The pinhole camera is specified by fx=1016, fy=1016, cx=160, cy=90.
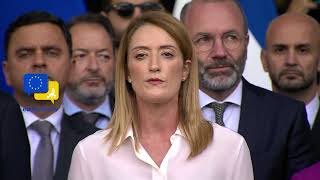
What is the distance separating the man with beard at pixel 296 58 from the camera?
5.56m

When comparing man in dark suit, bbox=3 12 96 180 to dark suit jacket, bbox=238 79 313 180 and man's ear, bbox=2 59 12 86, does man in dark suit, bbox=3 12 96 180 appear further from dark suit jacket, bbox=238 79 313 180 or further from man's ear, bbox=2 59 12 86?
dark suit jacket, bbox=238 79 313 180

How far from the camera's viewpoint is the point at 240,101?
16.6ft

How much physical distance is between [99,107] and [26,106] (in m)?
0.59

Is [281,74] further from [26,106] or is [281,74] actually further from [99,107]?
[26,106]

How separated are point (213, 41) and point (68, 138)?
0.88 m

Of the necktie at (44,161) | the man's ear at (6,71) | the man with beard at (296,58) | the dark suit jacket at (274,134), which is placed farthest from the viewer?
the man with beard at (296,58)

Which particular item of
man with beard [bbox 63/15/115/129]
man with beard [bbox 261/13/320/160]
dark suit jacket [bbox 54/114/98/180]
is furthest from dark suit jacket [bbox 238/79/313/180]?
man with beard [bbox 63/15/115/129]

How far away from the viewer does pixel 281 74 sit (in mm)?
5586

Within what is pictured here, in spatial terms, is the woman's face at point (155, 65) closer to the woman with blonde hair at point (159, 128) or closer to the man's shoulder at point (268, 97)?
the woman with blonde hair at point (159, 128)

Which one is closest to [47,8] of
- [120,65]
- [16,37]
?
[16,37]

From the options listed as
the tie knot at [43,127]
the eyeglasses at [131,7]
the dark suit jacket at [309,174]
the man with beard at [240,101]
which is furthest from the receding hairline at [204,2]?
the dark suit jacket at [309,174]

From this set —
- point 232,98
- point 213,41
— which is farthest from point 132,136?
point 213,41

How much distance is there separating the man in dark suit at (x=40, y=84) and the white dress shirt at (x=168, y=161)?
0.69m

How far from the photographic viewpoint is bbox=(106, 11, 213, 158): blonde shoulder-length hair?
166 inches
